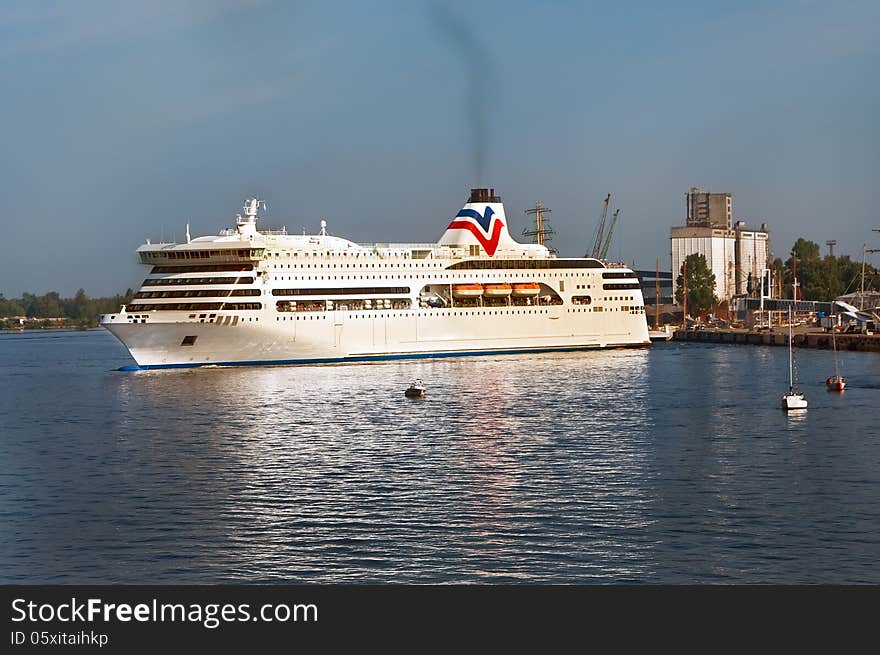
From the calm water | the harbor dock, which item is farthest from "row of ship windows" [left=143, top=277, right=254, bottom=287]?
the harbor dock

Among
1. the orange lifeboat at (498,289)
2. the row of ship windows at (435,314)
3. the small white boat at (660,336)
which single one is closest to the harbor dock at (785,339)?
the small white boat at (660,336)

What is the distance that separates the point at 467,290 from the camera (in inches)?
3632

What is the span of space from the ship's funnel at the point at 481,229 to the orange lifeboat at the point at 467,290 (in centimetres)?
543

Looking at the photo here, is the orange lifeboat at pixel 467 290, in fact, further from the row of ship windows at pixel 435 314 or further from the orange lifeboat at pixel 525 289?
the orange lifeboat at pixel 525 289

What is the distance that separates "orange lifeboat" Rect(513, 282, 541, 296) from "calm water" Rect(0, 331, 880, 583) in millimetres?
30099

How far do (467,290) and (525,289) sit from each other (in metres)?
5.41

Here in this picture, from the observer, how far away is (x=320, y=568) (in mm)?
24578

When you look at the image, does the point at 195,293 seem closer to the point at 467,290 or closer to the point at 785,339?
the point at 467,290

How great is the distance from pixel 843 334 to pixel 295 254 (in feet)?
191

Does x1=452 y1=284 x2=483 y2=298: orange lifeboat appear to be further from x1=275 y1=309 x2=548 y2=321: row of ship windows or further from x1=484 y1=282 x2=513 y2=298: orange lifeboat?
x1=275 y1=309 x2=548 y2=321: row of ship windows

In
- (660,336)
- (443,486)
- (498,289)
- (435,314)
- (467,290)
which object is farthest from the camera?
(660,336)

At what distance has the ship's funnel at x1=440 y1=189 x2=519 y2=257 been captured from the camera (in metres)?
97.4

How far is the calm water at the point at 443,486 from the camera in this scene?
81.8 ft

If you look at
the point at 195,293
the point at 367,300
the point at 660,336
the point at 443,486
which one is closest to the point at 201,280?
the point at 195,293
